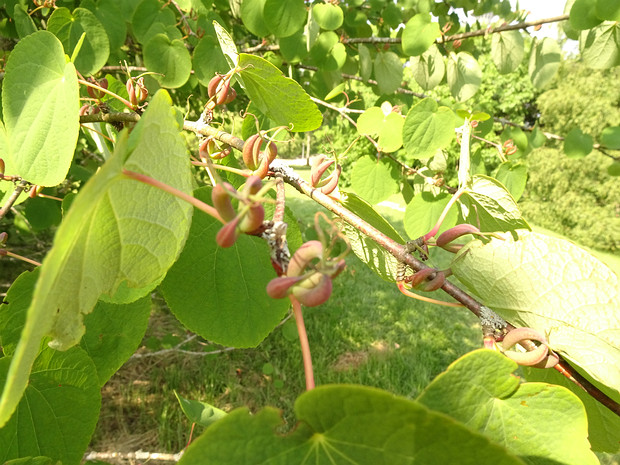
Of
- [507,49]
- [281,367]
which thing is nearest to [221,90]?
[507,49]

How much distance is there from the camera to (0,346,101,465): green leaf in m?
0.54

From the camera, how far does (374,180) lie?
1.38 meters

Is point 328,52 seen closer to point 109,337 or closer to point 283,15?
point 283,15

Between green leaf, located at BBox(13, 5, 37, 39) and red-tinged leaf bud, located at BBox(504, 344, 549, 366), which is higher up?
green leaf, located at BBox(13, 5, 37, 39)

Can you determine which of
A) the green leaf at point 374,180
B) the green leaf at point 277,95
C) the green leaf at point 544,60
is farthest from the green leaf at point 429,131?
the green leaf at point 544,60

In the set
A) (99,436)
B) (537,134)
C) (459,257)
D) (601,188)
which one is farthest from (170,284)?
(601,188)

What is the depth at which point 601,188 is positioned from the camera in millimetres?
7480

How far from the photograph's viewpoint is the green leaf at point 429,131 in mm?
1172

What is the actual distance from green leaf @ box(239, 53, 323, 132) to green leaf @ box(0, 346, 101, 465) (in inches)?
18.8

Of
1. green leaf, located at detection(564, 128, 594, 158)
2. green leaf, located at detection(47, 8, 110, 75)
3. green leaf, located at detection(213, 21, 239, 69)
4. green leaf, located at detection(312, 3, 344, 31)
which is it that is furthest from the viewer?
green leaf, located at detection(564, 128, 594, 158)

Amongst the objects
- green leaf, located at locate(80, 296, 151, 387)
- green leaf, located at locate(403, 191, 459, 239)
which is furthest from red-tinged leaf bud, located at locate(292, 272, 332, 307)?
green leaf, located at locate(403, 191, 459, 239)

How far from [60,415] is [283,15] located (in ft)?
3.76

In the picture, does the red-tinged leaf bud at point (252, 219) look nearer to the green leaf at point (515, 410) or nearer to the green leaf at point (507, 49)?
the green leaf at point (515, 410)

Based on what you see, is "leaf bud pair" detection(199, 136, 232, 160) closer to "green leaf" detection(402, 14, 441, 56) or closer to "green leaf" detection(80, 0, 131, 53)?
"green leaf" detection(80, 0, 131, 53)
